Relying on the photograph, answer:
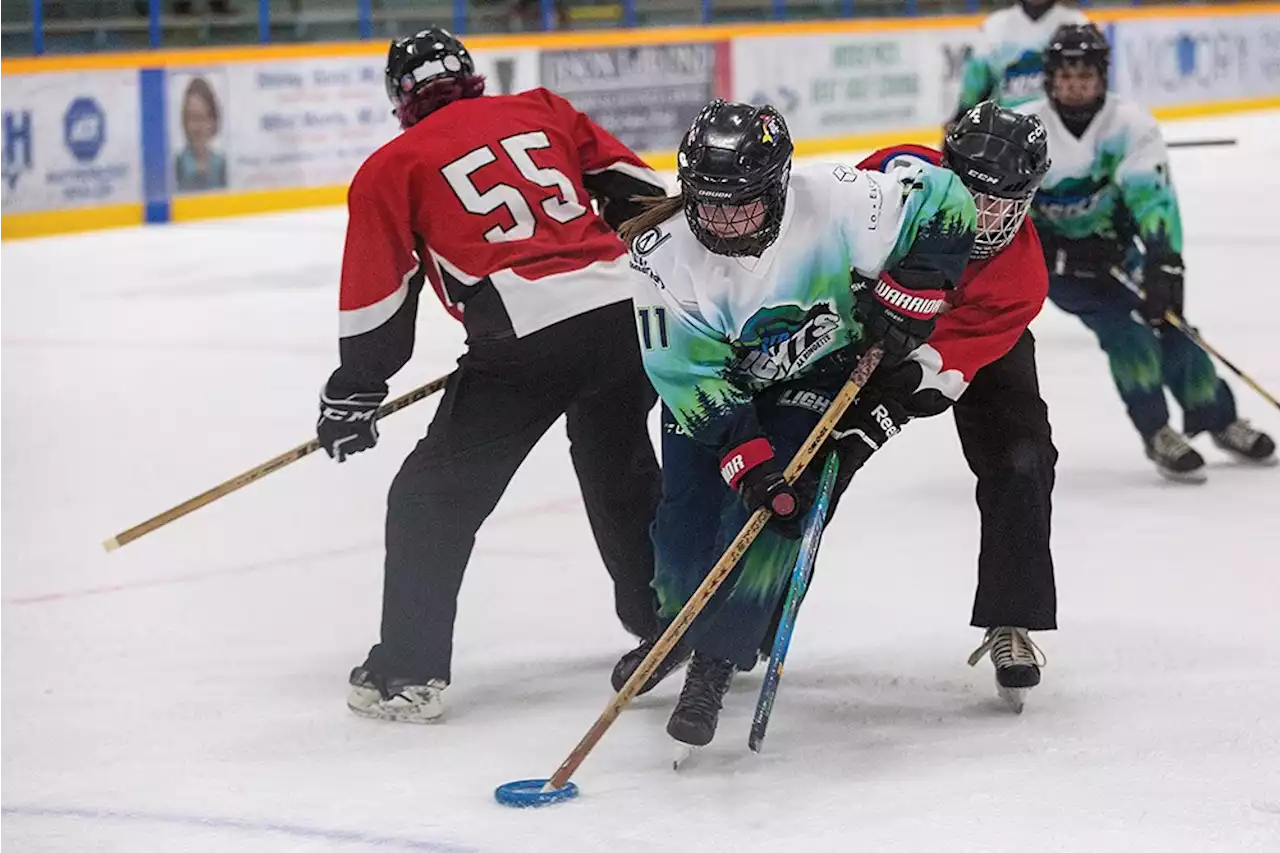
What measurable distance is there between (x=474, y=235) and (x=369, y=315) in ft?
0.72

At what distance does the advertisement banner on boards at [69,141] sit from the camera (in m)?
9.68

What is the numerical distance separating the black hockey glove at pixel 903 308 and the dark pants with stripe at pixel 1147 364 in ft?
7.50

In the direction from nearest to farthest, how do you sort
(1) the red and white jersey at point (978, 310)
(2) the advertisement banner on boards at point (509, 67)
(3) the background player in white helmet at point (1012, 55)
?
1. (1) the red and white jersey at point (978, 310)
2. (3) the background player in white helmet at point (1012, 55)
3. (2) the advertisement banner on boards at point (509, 67)

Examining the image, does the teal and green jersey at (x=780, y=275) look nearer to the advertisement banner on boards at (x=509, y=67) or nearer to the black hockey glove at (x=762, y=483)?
the black hockey glove at (x=762, y=483)

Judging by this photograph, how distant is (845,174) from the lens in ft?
10.1

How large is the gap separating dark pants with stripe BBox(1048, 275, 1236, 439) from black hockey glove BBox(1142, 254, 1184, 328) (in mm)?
176

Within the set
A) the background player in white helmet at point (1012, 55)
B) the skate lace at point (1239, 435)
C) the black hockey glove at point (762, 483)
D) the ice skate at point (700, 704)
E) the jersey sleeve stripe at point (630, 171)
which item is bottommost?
the skate lace at point (1239, 435)

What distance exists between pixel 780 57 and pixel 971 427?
33.4 feet

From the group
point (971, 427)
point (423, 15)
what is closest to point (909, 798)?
point (971, 427)

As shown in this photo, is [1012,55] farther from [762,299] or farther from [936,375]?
[762,299]

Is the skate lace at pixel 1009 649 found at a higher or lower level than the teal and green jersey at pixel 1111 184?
lower

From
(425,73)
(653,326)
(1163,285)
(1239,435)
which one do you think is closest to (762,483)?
(653,326)

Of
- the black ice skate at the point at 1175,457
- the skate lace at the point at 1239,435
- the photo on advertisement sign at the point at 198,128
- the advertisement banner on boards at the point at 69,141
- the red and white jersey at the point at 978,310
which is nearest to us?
the red and white jersey at the point at 978,310

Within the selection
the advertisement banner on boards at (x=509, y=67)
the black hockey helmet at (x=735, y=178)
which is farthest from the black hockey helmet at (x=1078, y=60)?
the advertisement banner on boards at (x=509, y=67)
